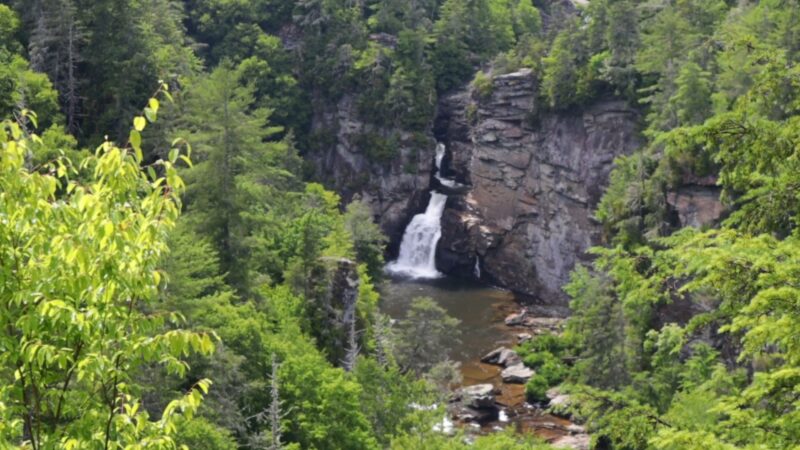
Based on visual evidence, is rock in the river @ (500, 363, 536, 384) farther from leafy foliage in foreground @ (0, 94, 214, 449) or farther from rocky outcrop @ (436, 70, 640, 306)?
leafy foliage in foreground @ (0, 94, 214, 449)

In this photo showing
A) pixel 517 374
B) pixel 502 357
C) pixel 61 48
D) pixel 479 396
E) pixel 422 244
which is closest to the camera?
pixel 479 396

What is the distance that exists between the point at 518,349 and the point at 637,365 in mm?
8383

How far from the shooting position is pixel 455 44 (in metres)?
67.6

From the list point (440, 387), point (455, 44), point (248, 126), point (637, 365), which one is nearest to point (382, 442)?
point (440, 387)

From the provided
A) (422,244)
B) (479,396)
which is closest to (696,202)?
(479,396)

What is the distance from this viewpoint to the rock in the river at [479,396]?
37.4 m

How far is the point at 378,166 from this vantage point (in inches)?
2574

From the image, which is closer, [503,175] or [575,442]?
[575,442]

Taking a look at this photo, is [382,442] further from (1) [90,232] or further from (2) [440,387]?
(1) [90,232]

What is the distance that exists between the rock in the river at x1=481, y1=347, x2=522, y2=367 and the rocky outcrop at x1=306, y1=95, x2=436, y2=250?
21046mm

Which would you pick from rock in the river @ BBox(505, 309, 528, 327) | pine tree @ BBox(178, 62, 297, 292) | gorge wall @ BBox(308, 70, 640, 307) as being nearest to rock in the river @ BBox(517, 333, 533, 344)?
rock in the river @ BBox(505, 309, 528, 327)

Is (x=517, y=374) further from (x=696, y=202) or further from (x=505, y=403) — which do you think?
(x=696, y=202)

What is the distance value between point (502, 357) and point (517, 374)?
2.44 m

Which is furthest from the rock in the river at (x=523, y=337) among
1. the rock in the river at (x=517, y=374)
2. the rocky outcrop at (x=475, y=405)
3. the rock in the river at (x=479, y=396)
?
the rocky outcrop at (x=475, y=405)
